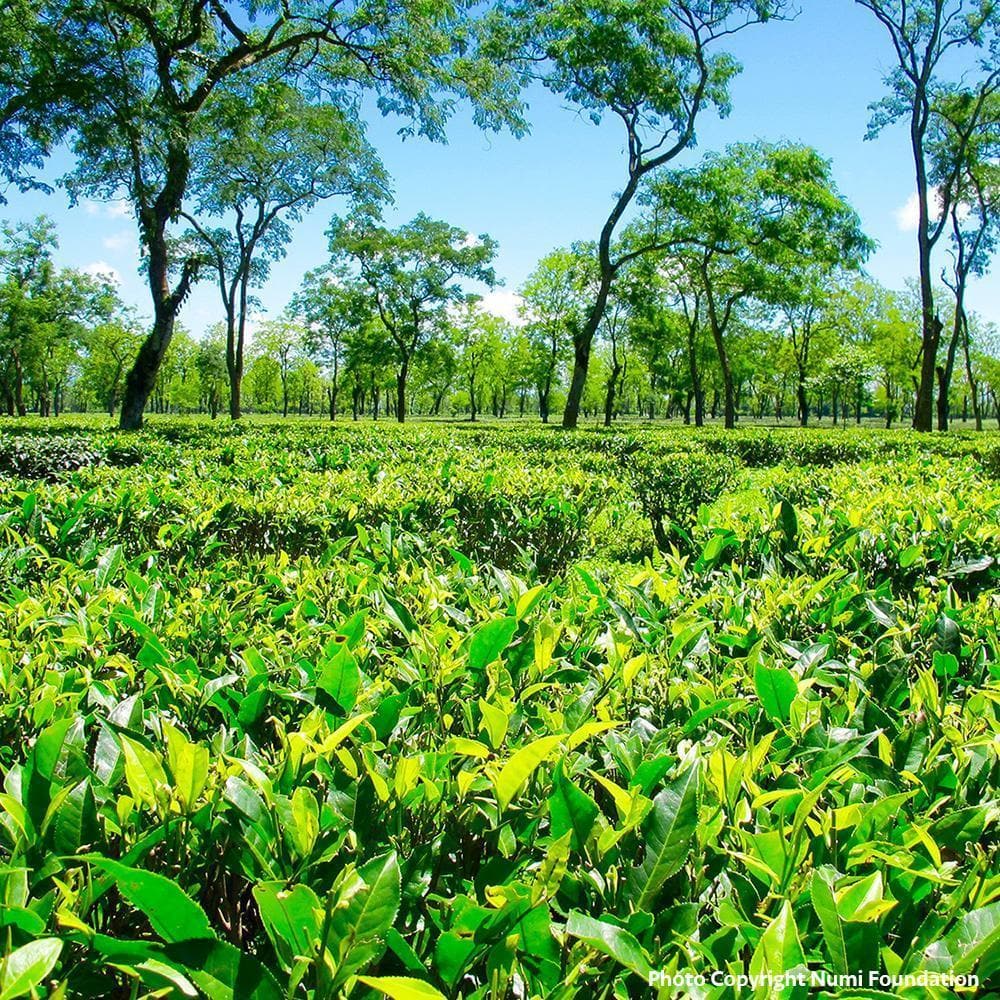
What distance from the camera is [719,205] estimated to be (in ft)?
71.8

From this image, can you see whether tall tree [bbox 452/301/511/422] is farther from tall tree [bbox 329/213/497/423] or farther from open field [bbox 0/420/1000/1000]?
open field [bbox 0/420/1000/1000]

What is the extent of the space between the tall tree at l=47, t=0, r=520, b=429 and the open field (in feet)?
46.1

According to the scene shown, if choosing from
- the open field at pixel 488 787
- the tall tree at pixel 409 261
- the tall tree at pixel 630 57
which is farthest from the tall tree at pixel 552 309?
the open field at pixel 488 787

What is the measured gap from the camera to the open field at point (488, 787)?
895mm

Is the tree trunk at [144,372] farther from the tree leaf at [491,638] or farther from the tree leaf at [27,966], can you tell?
the tree leaf at [27,966]

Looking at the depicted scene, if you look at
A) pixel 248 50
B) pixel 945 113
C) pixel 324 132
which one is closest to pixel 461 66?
pixel 248 50

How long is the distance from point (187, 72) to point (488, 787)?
66.3 ft

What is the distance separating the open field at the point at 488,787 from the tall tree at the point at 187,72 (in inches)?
553

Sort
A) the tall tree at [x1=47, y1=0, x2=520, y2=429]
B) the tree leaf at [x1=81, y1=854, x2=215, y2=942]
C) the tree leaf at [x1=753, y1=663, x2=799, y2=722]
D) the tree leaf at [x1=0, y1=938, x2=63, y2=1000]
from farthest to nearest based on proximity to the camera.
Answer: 1. the tall tree at [x1=47, y1=0, x2=520, y2=429]
2. the tree leaf at [x1=753, y1=663, x2=799, y2=722]
3. the tree leaf at [x1=81, y1=854, x2=215, y2=942]
4. the tree leaf at [x1=0, y1=938, x2=63, y2=1000]

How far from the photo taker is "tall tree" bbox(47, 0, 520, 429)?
1324cm

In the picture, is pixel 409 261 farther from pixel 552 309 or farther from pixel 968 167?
pixel 968 167

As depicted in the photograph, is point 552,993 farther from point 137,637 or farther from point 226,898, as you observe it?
point 137,637

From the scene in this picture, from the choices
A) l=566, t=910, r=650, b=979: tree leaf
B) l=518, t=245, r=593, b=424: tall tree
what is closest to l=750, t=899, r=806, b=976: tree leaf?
l=566, t=910, r=650, b=979: tree leaf

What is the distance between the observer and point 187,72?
16156mm
